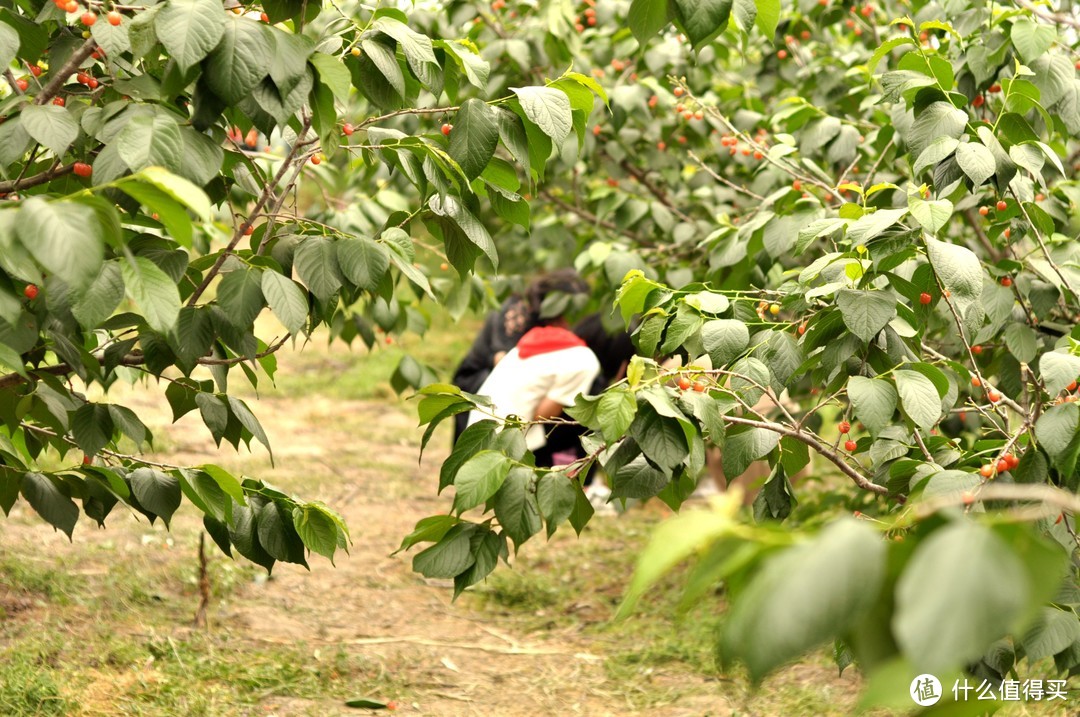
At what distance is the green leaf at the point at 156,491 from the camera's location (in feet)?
6.38

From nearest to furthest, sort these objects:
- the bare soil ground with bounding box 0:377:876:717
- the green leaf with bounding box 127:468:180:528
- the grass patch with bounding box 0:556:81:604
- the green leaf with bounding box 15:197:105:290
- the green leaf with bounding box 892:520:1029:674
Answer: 1. the green leaf with bounding box 892:520:1029:674
2. the green leaf with bounding box 15:197:105:290
3. the green leaf with bounding box 127:468:180:528
4. the bare soil ground with bounding box 0:377:876:717
5. the grass patch with bounding box 0:556:81:604

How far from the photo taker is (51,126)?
1.48m

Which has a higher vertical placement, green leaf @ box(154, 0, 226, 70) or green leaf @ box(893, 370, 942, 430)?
green leaf @ box(154, 0, 226, 70)

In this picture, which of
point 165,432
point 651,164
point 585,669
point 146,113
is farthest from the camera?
point 165,432

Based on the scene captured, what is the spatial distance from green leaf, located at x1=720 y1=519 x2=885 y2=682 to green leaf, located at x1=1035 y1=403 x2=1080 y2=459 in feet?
3.18

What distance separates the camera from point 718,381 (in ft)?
6.33

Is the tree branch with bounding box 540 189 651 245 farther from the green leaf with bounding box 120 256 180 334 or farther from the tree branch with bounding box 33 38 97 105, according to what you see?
the green leaf with bounding box 120 256 180 334

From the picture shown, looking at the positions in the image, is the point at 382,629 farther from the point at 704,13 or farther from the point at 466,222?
the point at 704,13

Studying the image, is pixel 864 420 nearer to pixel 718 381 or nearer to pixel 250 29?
pixel 718 381

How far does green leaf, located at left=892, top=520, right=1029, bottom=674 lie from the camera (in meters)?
0.70

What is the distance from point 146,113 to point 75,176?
40cm

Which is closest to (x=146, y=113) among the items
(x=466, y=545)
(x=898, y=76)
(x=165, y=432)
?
(x=466, y=545)

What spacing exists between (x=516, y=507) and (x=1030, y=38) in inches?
61.1

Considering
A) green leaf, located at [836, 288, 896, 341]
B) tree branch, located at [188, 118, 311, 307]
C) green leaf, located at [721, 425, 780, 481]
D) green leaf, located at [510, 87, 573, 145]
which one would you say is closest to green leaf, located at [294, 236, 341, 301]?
tree branch, located at [188, 118, 311, 307]
